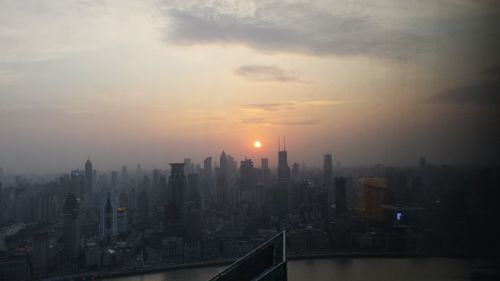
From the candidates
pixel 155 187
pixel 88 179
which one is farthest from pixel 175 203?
pixel 88 179

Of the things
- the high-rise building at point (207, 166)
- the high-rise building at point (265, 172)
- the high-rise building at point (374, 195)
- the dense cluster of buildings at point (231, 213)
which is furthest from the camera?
the high-rise building at point (207, 166)

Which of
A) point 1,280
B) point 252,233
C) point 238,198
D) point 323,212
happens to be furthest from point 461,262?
point 1,280

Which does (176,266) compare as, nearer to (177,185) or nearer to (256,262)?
(177,185)

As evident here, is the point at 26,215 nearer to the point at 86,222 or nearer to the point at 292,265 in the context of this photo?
the point at 86,222

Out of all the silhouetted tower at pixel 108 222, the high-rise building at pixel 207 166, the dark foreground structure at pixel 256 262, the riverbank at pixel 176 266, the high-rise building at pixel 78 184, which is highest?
the high-rise building at pixel 207 166

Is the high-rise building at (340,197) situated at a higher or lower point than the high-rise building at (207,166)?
lower

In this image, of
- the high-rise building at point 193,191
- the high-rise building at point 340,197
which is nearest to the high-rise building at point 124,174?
the high-rise building at point 193,191

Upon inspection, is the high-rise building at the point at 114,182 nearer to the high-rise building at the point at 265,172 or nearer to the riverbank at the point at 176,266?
the riverbank at the point at 176,266
